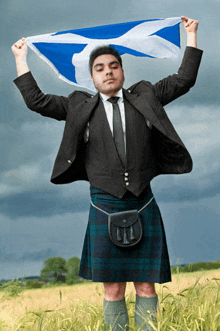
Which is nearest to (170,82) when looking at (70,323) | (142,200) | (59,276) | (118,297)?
(142,200)

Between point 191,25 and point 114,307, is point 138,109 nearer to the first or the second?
point 191,25

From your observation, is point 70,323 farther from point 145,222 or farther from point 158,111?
point 158,111

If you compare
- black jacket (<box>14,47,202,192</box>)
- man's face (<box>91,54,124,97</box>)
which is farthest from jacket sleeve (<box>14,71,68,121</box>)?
man's face (<box>91,54,124,97</box>)

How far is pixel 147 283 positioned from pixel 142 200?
2.45 ft

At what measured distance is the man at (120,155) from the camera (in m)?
3.47

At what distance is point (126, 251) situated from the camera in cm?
350

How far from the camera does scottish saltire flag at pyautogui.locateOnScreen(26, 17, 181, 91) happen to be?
4.04 metres

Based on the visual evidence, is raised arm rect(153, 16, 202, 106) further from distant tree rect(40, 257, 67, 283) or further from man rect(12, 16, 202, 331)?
distant tree rect(40, 257, 67, 283)

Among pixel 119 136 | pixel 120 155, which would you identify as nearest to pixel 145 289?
pixel 120 155

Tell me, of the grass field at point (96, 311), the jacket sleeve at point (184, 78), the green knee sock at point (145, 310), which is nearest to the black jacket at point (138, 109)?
the jacket sleeve at point (184, 78)

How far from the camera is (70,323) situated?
4.05m

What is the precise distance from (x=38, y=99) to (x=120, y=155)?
37.1 inches

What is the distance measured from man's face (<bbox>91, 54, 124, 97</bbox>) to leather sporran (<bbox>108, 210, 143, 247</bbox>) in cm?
111

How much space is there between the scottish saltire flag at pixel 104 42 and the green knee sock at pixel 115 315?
84.5 inches
